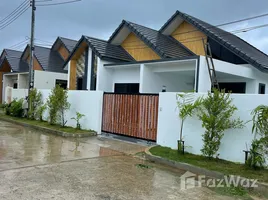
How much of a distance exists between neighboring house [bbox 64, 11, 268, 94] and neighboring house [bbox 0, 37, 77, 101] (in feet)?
17.3

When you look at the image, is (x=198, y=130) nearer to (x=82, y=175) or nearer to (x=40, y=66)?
(x=82, y=175)

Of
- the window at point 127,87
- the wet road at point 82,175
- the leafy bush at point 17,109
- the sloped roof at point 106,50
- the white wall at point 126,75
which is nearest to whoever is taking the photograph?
the wet road at point 82,175

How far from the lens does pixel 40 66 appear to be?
24266mm

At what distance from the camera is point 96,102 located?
40.0 ft

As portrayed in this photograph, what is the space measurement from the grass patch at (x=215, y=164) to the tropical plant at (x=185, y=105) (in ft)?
1.70

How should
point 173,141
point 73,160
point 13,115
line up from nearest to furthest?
point 73,160 → point 173,141 → point 13,115

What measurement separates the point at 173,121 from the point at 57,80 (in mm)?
17025

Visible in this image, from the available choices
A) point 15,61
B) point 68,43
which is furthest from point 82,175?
point 15,61

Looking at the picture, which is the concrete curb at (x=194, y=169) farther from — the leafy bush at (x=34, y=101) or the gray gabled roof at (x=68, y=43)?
the gray gabled roof at (x=68, y=43)

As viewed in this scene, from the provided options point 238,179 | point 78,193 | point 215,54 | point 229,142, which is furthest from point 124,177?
point 215,54

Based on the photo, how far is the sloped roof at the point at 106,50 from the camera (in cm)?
1580

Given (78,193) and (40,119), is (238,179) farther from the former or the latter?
(40,119)

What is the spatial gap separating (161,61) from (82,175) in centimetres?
809

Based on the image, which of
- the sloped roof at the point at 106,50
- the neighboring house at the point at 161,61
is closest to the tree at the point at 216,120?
the neighboring house at the point at 161,61
